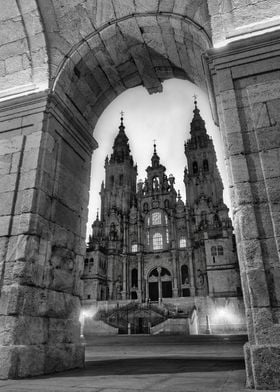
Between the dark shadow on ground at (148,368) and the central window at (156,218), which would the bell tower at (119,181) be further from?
the dark shadow on ground at (148,368)

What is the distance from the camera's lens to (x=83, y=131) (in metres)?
5.95

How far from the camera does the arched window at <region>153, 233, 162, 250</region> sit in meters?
41.8

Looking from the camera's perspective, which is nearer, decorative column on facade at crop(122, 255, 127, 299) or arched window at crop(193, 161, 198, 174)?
decorative column on facade at crop(122, 255, 127, 299)

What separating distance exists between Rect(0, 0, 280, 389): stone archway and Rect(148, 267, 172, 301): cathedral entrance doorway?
35.2 m

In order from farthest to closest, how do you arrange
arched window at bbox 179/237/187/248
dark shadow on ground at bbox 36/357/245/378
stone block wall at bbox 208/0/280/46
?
arched window at bbox 179/237/187/248
stone block wall at bbox 208/0/280/46
dark shadow on ground at bbox 36/357/245/378

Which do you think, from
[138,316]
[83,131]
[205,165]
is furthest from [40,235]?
[205,165]

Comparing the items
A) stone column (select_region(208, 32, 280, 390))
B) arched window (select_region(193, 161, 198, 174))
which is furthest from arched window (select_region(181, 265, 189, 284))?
stone column (select_region(208, 32, 280, 390))

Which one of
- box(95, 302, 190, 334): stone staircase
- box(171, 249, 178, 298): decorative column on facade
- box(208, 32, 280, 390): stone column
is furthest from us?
box(171, 249, 178, 298): decorative column on facade

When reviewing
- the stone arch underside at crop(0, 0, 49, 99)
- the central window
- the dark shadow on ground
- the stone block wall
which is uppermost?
A: the central window

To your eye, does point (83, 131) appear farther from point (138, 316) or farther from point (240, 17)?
point (138, 316)

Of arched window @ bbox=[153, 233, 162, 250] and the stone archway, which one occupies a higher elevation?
arched window @ bbox=[153, 233, 162, 250]

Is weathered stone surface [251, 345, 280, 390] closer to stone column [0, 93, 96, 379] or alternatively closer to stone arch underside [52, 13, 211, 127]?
stone column [0, 93, 96, 379]

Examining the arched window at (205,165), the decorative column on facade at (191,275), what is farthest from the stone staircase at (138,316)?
the arched window at (205,165)

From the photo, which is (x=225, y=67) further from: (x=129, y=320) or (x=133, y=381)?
(x=129, y=320)
